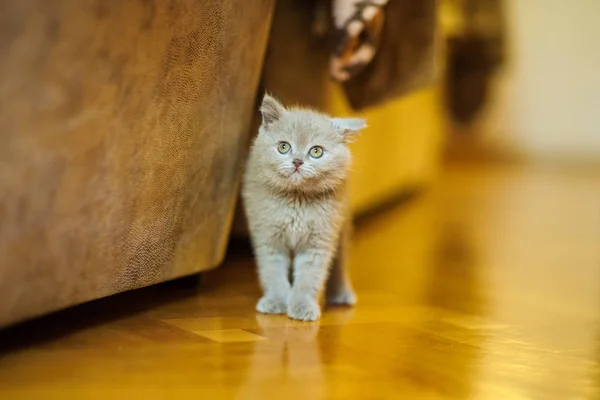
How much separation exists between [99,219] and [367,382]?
16.5 inches

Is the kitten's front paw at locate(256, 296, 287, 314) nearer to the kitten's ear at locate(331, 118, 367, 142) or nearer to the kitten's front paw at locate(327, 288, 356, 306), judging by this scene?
the kitten's front paw at locate(327, 288, 356, 306)

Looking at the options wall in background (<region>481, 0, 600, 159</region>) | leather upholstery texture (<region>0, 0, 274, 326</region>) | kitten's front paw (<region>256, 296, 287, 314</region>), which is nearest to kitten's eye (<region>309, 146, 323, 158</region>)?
leather upholstery texture (<region>0, 0, 274, 326</region>)

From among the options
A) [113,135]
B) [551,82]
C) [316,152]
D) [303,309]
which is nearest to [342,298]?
[303,309]

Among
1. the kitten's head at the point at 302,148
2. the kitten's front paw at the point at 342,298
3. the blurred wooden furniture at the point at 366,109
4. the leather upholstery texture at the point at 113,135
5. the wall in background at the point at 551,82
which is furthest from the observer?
the wall in background at the point at 551,82

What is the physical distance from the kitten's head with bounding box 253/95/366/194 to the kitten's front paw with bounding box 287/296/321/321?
19 cm

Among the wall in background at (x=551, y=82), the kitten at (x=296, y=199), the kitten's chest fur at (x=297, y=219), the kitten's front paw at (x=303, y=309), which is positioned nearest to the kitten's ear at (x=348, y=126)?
the kitten at (x=296, y=199)

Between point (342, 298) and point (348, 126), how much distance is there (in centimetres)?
34

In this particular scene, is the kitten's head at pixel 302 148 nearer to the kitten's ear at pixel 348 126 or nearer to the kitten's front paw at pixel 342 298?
the kitten's ear at pixel 348 126

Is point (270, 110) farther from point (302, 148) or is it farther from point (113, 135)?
point (113, 135)

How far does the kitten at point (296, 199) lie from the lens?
1.17m

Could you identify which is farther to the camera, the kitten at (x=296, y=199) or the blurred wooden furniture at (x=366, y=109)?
the blurred wooden furniture at (x=366, y=109)

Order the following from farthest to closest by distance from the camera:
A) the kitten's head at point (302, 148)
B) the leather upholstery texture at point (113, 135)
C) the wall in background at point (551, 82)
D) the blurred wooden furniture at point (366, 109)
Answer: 1. the wall in background at point (551, 82)
2. the blurred wooden furniture at point (366, 109)
3. the kitten's head at point (302, 148)
4. the leather upholstery texture at point (113, 135)

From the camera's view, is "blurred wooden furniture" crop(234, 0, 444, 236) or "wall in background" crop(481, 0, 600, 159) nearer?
"blurred wooden furniture" crop(234, 0, 444, 236)

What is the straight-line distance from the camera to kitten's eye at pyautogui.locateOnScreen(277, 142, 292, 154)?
1.17 meters
